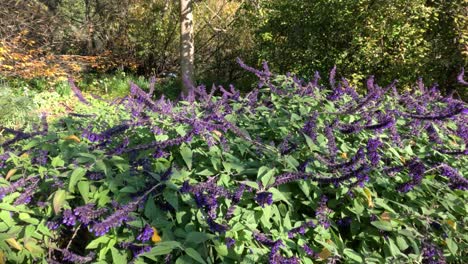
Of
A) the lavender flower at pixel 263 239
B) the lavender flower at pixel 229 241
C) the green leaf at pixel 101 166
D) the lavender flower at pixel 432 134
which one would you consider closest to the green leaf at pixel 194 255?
the lavender flower at pixel 229 241

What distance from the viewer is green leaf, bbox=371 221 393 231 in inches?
67.7

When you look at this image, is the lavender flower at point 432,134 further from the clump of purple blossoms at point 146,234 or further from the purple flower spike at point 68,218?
the purple flower spike at point 68,218

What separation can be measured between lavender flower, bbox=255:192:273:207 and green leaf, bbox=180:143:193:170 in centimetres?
32

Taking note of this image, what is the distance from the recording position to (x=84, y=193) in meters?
1.63

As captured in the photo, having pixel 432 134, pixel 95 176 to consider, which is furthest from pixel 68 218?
pixel 432 134

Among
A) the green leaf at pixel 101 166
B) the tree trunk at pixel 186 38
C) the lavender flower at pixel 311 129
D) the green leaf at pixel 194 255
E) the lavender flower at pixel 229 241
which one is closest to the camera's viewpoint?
the green leaf at pixel 194 255

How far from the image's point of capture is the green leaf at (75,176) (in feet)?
5.34

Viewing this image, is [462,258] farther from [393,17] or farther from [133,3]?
[133,3]

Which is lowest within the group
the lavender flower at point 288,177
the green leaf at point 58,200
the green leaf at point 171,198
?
the green leaf at point 58,200

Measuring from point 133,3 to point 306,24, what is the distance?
6077 millimetres

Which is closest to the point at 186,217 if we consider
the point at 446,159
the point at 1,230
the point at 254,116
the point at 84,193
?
the point at 84,193

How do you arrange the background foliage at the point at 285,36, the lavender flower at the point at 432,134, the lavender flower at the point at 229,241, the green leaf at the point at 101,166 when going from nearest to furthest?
the lavender flower at the point at 229,241 → the green leaf at the point at 101,166 → the lavender flower at the point at 432,134 → the background foliage at the point at 285,36

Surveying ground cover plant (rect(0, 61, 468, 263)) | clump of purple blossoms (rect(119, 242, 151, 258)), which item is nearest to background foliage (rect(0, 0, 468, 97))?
ground cover plant (rect(0, 61, 468, 263))

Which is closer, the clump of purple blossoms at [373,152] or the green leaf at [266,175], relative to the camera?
the green leaf at [266,175]
